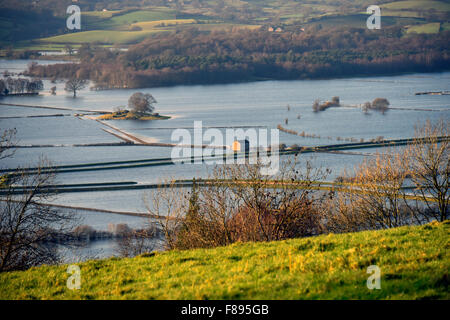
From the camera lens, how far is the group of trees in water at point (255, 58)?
11606 centimetres

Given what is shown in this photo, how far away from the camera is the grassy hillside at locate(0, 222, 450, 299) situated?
243 inches

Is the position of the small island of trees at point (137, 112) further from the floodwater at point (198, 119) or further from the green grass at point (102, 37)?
the green grass at point (102, 37)

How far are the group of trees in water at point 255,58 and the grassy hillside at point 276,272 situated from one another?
104 meters

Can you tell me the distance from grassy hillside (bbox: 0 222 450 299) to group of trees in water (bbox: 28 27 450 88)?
4087 inches

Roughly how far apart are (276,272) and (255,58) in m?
123

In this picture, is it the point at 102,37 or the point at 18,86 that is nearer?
the point at 18,86

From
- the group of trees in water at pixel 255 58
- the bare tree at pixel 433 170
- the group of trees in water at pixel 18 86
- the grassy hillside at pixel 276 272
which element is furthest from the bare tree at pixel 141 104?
the grassy hillside at pixel 276 272

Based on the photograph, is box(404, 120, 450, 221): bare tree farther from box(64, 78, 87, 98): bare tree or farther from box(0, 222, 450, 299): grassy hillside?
box(64, 78, 87, 98): bare tree

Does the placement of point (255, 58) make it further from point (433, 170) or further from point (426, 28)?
point (433, 170)

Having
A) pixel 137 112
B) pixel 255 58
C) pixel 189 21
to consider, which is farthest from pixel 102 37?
pixel 137 112

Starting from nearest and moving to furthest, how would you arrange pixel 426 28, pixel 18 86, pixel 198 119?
pixel 198 119 < pixel 18 86 < pixel 426 28

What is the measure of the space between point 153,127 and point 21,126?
16.1 meters

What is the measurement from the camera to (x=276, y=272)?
281 inches
